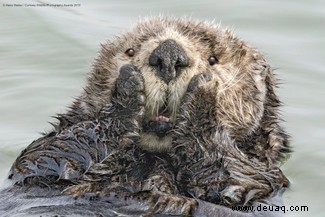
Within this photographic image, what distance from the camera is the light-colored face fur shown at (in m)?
5.69

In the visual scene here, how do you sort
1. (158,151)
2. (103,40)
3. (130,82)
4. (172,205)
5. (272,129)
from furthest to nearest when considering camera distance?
(103,40), (272,129), (158,151), (130,82), (172,205)

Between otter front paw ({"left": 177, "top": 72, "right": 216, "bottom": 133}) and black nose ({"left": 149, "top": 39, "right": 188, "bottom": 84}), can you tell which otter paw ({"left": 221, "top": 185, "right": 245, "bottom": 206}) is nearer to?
otter front paw ({"left": 177, "top": 72, "right": 216, "bottom": 133})

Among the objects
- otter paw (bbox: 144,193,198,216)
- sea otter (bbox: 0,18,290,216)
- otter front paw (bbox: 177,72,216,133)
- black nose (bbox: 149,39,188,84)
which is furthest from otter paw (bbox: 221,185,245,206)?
black nose (bbox: 149,39,188,84)

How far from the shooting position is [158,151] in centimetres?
575

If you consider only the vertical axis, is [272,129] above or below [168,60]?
below

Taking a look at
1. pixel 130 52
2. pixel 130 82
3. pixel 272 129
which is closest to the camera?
pixel 130 82

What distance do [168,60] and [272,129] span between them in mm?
1066

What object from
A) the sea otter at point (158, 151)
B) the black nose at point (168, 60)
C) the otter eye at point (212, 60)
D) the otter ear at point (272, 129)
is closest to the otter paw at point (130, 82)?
the sea otter at point (158, 151)

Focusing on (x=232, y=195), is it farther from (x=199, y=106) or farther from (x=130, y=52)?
(x=130, y=52)

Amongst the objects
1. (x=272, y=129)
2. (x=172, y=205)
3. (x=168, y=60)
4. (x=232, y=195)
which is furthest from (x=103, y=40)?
(x=172, y=205)

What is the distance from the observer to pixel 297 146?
286 inches

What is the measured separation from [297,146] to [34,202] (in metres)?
2.64

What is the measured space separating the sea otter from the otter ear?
80mm

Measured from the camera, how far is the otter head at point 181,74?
18.4ft
